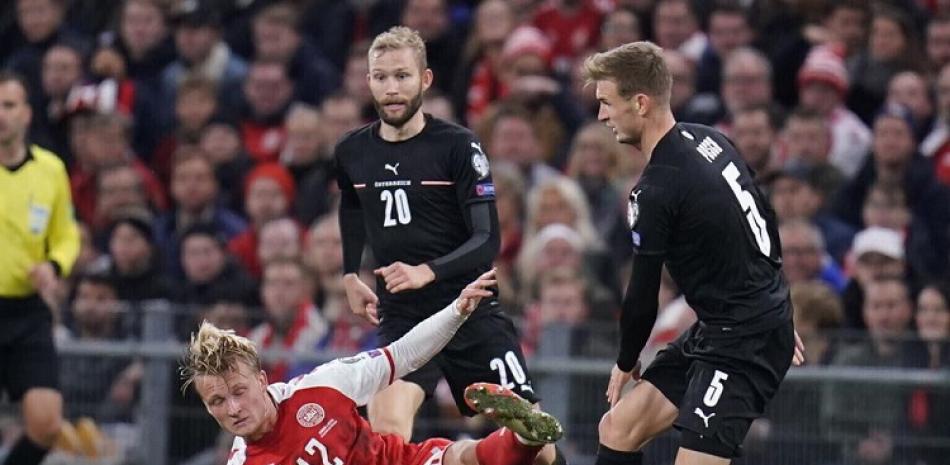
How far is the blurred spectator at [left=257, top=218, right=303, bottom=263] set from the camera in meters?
14.2

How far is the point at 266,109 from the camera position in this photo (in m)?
16.2

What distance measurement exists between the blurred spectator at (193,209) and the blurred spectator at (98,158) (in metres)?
0.44

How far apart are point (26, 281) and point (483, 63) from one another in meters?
4.77

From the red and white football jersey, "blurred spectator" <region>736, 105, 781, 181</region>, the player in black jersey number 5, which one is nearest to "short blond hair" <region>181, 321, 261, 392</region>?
the red and white football jersey

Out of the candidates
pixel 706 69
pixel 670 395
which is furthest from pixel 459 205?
pixel 706 69

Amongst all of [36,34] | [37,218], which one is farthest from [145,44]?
[37,218]

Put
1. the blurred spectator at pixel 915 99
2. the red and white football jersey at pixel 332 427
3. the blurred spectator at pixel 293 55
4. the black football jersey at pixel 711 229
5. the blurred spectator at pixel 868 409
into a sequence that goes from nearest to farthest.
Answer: the black football jersey at pixel 711 229, the red and white football jersey at pixel 332 427, the blurred spectator at pixel 868 409, the blurred spectator at pixel 915 99, the blurred spectator at pixel 293 55

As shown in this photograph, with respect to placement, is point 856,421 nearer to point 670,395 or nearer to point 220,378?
point 670,395

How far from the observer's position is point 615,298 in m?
13.3

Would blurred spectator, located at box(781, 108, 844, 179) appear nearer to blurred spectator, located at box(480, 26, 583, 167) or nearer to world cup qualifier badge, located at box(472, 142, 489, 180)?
blurred spectator, located at box(480, 26, 583, 167)

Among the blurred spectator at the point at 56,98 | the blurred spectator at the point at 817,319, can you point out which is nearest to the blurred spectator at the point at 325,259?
the blurred spectator at the point at 817,319

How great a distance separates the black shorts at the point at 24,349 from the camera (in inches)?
468

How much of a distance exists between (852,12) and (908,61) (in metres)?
0.61

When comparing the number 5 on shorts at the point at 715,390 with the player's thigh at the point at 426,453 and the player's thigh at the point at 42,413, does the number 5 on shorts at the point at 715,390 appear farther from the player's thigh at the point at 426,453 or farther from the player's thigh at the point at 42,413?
the player's thigh at the point at 42,413
